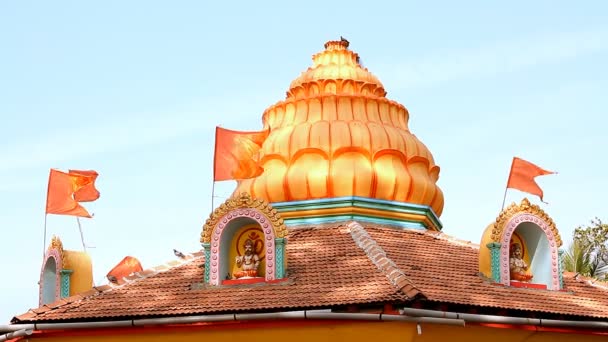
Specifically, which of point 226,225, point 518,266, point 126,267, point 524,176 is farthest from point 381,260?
point 126,267

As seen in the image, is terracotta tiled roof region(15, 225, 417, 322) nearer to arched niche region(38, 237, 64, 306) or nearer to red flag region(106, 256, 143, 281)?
arched niche region(38, 237, 64, 306)

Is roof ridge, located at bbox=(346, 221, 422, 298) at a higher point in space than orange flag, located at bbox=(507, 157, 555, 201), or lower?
lower

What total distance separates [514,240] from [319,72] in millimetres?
6440

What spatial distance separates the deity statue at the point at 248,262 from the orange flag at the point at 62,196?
367cm

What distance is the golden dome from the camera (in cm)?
2152

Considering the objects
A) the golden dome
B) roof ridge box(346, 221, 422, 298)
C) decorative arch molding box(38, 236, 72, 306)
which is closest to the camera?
roof ridge box(346, 221, 422, 298)

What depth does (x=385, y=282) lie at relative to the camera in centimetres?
1650

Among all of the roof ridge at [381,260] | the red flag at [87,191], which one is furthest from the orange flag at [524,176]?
the red flag at [87,191]

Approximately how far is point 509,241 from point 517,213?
514 mm

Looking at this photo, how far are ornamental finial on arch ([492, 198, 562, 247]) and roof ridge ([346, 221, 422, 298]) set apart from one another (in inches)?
78.4

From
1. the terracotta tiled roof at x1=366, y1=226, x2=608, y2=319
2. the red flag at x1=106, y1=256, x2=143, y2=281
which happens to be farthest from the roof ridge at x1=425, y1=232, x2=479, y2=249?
the red flag at x1=106, y1=256, x2=143, y2=281

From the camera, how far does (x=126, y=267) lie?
74.6 feet

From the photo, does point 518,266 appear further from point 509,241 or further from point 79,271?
point 79,271

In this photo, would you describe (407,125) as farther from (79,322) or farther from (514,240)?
(79,322)
